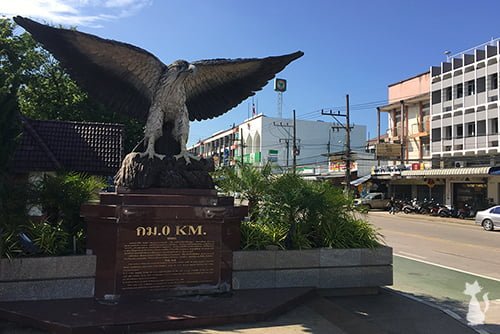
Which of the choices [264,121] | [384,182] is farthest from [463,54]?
[264,121]

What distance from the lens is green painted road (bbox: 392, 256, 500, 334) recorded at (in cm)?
687

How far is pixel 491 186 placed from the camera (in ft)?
99.9

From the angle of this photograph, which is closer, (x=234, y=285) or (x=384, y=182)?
(x=234, y=285)

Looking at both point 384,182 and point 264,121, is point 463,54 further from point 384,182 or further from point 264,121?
point 264,121

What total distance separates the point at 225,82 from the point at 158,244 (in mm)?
3387

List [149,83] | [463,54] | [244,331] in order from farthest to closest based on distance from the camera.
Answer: [463,54] → [149,83] → [244,331]

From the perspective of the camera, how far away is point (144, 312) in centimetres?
566

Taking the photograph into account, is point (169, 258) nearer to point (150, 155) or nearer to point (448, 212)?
point (150, 155)

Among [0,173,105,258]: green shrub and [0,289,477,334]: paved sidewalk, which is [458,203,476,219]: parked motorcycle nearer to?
[0,289,477,334]: paved sidewalk

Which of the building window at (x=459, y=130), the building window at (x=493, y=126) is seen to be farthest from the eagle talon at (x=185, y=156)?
the building window at (x=459, y=130)

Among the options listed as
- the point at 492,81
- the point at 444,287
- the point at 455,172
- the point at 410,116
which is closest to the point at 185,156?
the point at 444,287

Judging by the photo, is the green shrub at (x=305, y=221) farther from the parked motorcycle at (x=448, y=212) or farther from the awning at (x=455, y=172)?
the parked motorcycle at (x=448, y=212)

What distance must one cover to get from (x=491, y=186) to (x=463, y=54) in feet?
35.7
